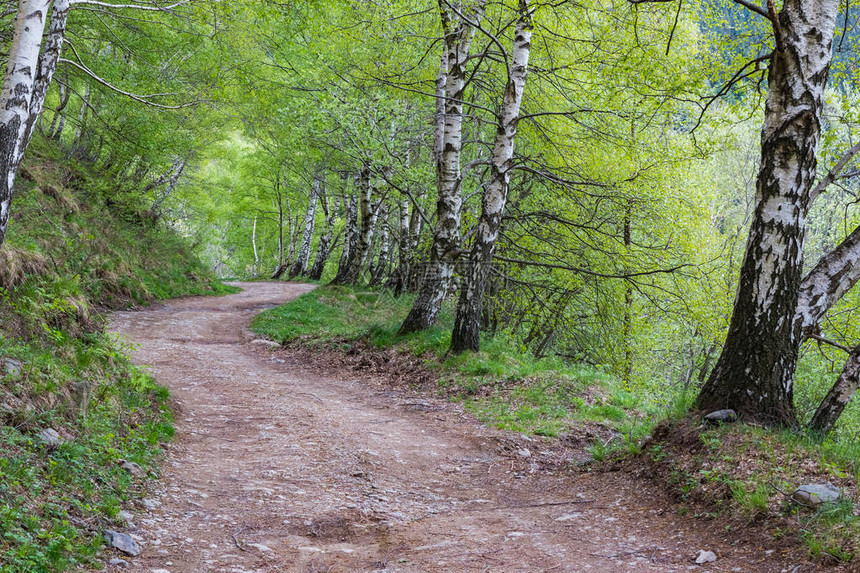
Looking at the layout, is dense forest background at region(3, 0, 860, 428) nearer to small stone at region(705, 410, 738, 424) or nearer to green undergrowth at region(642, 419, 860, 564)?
small stone at region(705, 410, 738, 424)

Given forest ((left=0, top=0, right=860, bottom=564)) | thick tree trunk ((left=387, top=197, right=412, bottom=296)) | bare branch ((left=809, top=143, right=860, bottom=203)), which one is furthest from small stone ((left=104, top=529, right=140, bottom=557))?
thick tree trunk ((left=387, top=197, right=412, bottom=296))

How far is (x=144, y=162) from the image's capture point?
1880cm

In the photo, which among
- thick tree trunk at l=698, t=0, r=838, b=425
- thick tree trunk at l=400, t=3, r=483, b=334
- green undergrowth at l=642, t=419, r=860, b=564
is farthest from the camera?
thick tree trunk at l=400, t=3, r=483, b=334

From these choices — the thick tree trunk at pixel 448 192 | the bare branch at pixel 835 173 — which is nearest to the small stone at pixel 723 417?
the bare branch at pixel 835 173

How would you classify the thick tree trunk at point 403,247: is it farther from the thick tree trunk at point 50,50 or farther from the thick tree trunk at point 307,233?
the thick tree trunk at point 50,50

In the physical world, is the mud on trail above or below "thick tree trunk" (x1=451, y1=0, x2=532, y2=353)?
below

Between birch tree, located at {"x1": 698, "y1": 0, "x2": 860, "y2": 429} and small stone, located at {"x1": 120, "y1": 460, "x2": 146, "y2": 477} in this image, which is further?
birch tree, located at {"x1": 698, "y1": 0, "x2": 860, "y2": 429}

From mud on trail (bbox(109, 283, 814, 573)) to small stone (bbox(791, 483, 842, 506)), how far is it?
1.49 feet

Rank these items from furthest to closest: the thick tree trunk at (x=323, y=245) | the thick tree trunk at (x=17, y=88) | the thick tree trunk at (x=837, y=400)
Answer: the thick tree trunk at (x=323, y=245), the thick tree trunk at (x=17, y=88), the thick tree trunk at (x=837, y=400)

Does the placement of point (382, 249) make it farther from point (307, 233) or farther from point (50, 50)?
point (50, 50)

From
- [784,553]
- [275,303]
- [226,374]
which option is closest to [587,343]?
[226,374]

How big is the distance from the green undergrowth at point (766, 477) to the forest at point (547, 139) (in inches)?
14.0

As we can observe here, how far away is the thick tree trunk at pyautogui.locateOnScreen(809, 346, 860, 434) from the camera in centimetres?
546

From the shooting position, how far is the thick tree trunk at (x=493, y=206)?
991 cm
